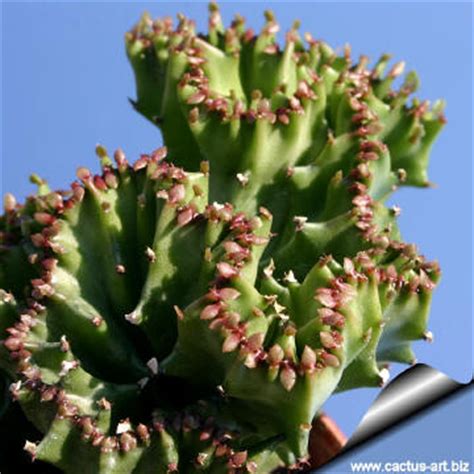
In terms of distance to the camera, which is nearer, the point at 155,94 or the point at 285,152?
the point at 285,152

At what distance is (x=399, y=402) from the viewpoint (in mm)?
3510

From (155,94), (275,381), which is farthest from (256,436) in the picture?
(155,94)

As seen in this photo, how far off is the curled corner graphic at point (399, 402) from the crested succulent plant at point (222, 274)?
6.4 inches

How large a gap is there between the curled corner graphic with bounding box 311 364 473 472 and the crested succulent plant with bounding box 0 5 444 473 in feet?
0.53

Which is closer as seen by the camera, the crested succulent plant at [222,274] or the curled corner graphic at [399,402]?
the crested succulent plant at [222,274]

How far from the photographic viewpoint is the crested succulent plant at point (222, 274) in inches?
122

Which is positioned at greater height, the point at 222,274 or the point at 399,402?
the point at 222,274

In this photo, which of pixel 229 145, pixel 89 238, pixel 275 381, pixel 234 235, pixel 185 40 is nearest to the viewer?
pixel 275 381

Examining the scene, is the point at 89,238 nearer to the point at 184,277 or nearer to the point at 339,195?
the point at 184,277

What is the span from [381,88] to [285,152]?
34.8 inches

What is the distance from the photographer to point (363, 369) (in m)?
3.36

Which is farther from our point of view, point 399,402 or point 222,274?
point 399,402

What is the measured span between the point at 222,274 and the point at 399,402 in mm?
931

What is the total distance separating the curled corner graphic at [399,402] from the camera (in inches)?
137
